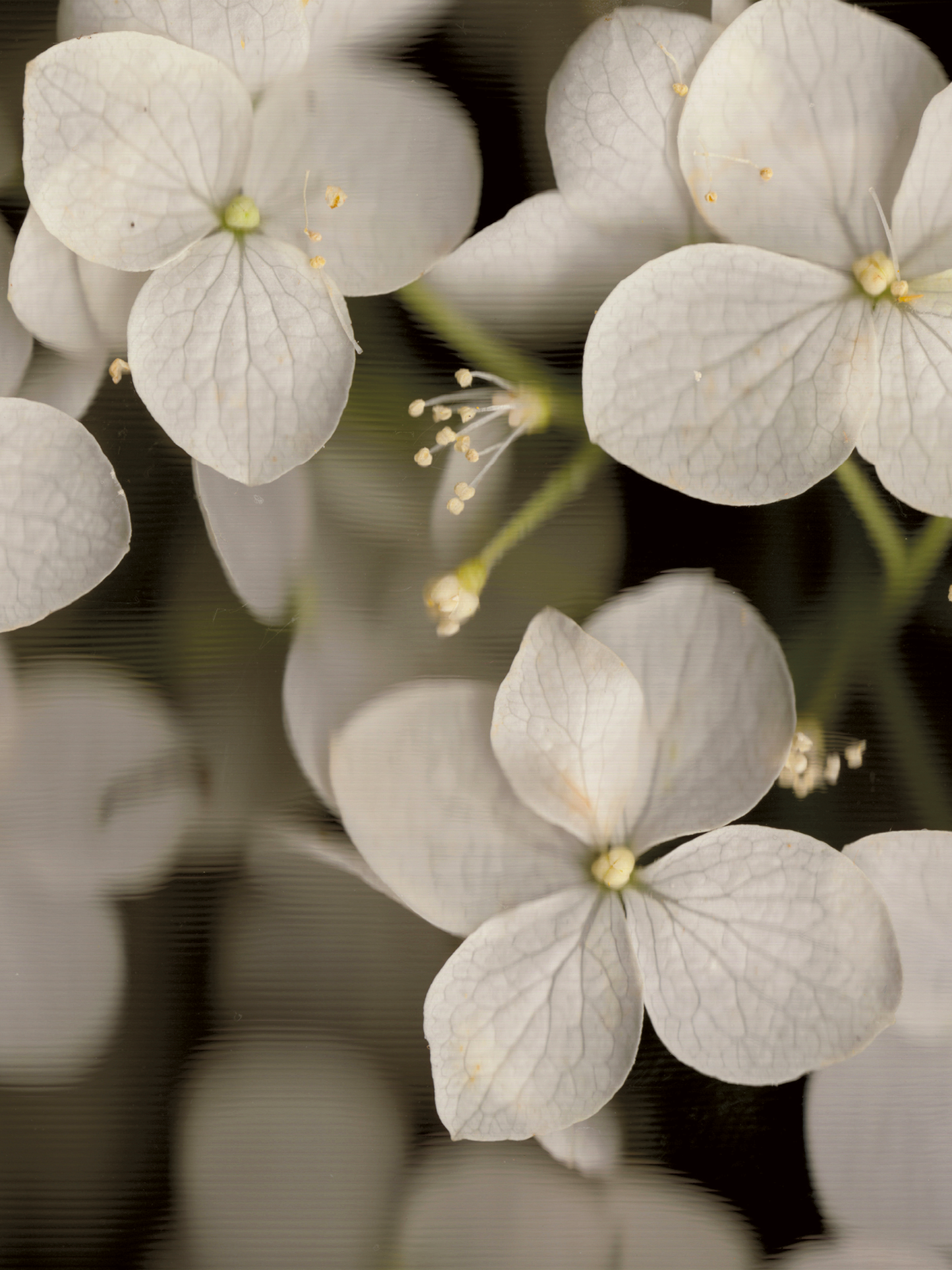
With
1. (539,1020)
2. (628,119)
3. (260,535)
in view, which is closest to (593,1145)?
(539,1020)

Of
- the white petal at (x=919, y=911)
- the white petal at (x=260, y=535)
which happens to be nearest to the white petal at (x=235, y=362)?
the white petal at (x=260, y=535)

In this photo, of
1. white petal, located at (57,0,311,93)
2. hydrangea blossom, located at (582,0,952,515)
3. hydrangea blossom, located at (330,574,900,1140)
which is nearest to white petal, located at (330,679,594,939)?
hydrangea blossom, located at (330,574,900,1140)

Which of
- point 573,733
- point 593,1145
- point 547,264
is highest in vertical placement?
point 547,264

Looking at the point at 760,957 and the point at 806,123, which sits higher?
the point at 806,123

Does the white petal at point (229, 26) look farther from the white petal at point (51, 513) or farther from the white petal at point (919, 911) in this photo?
the white petal at point (919, 911)

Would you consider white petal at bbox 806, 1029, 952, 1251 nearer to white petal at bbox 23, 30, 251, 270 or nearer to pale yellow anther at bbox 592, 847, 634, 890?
pale yellow anther at bbox 592, 847, 634, 890

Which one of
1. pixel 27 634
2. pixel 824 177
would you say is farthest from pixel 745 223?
pixel 27 634

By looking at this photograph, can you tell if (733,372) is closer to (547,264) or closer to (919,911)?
(547,264)
